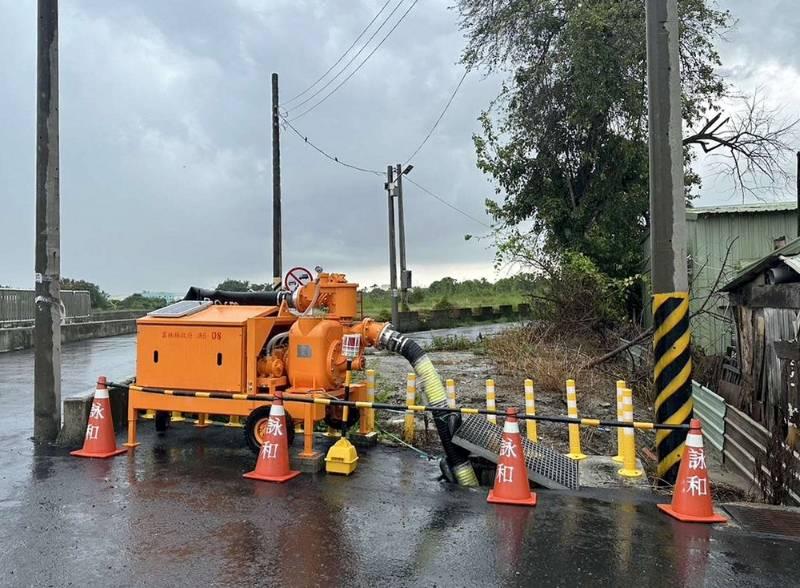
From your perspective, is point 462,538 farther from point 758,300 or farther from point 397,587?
point 758,300

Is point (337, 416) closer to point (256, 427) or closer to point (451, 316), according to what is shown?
point (256, 427)

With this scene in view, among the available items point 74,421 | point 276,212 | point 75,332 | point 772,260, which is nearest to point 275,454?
point 74,421

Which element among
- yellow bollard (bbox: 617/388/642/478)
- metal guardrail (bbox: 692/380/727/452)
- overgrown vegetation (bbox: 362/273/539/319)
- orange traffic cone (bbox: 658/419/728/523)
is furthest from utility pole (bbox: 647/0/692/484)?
overgrown vegetation (bbox: 362/273/539/319)

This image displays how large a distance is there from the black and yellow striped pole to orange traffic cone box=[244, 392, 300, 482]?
379 cm

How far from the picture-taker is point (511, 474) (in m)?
5.75

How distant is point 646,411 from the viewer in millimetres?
10734

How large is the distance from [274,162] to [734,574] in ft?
55.3

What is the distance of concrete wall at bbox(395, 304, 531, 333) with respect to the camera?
3077cm

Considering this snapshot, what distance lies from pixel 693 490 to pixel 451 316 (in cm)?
2869


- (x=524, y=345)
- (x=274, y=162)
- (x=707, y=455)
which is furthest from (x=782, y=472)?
(x=274, y=162)

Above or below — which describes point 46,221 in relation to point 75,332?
above

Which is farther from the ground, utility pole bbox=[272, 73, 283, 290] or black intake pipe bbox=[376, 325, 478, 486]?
utility pole bbox=[272, 73, 283, 290]

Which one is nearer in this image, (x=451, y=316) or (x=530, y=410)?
(x=530, y=410)

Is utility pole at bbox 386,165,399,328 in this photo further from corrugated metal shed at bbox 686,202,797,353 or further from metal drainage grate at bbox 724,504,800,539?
metal drainage grate at bbox 724,504,800,539
